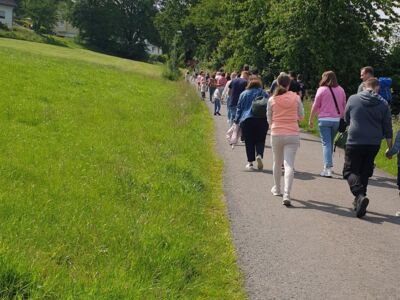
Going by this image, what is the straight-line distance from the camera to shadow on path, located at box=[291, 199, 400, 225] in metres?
7.50

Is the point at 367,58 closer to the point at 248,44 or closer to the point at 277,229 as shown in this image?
the point at 248,44

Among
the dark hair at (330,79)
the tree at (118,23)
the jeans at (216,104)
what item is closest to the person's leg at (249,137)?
the dark hair at (330,79)

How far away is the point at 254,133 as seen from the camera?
10.4 m

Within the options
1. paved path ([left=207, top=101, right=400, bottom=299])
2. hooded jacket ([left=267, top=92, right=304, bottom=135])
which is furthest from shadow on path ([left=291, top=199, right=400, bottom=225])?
hooded jacket ([left=267, top=92, right=304, bottom=135])

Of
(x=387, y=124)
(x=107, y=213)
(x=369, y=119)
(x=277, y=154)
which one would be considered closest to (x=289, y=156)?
(x=277, y=154)

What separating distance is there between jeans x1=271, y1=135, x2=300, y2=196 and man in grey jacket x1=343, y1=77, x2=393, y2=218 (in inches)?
31.8

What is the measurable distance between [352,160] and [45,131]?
20.4ft

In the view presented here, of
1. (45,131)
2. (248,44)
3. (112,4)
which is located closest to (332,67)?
(248,44)

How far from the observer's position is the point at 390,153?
780 cm

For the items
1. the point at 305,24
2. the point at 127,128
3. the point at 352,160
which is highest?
the point at 305,24

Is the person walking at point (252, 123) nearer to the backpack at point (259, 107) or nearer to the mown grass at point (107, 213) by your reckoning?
the backpack at point (259, 107)

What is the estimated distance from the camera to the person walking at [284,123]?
8.20m

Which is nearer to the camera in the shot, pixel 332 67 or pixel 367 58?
pixel 332 67

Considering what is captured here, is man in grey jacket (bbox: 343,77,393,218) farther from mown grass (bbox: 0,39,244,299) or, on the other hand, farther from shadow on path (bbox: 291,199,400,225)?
mown grass (bbox: 0,39,244,299)
